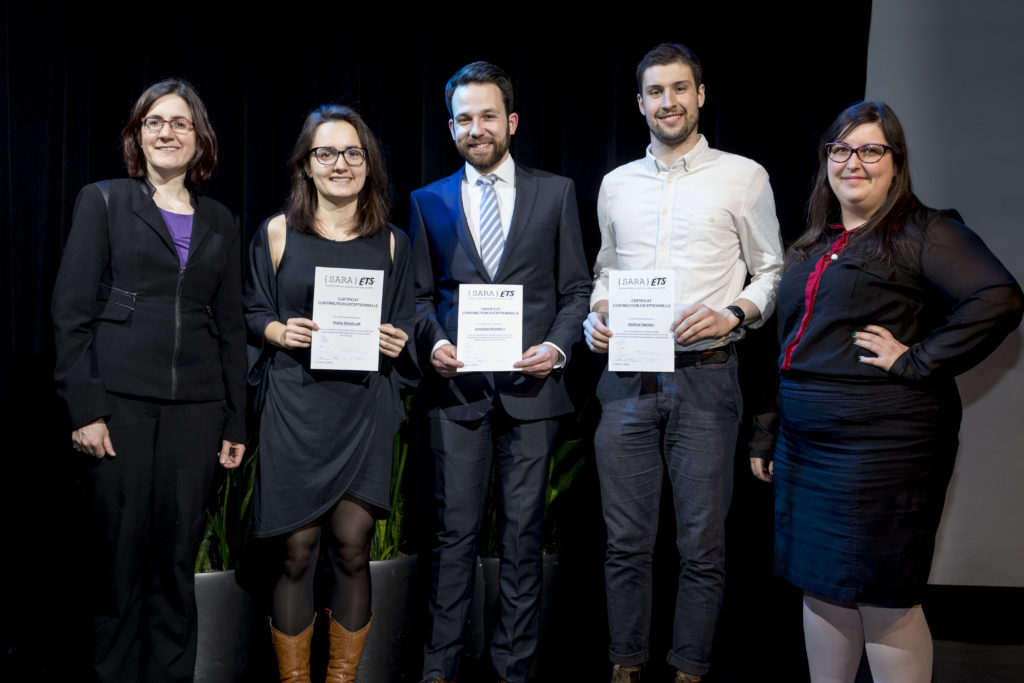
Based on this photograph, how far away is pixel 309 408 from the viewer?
2.33 metres

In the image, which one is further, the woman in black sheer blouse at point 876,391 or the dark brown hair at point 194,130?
the dark brown hair at point 194,130

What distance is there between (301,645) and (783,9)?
9.97ft

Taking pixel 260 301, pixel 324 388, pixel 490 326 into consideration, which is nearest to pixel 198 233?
pixel 260 301

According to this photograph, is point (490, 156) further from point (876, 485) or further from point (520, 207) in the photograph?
point (876, 485)

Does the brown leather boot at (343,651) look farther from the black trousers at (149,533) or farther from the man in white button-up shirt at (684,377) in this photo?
the man in white button-up shirt at (684,377)

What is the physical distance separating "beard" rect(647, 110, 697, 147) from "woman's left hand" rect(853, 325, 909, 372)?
91cm

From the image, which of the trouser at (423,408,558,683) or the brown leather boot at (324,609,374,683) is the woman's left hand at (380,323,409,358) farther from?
the brown leather boot at (324,609,374,683)

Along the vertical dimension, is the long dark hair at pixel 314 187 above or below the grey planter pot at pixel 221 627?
above

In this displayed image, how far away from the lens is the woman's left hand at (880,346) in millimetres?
2029

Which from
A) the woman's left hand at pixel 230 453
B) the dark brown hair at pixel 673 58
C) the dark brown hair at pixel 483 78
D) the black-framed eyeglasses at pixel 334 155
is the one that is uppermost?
the dark brown hair at pixel 673 58

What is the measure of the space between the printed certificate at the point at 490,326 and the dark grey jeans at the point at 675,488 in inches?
15.6

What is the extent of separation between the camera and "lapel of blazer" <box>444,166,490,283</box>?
2.54 m

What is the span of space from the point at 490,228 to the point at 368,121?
0.94 m

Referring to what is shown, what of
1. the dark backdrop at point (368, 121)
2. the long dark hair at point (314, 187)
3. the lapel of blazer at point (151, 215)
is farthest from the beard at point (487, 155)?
the lapel of blazer at point (151, 215)
